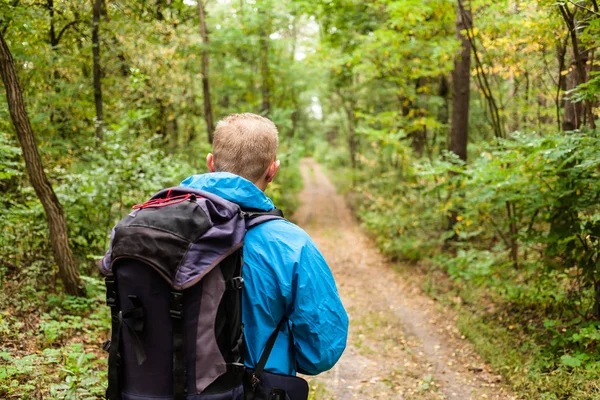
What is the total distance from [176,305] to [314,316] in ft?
1.93

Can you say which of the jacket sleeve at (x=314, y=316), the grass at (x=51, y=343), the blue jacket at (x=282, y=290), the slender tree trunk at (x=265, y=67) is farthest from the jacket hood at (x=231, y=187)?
the slender tree trunk at (x=265, y=67)

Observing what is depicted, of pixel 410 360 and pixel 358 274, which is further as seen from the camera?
pixel 358 274

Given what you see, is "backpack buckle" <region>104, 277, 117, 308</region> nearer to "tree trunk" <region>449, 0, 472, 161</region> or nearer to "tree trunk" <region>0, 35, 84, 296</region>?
"tree trunk" <region>0, 35, 84, 296</region>

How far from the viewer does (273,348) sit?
196cm

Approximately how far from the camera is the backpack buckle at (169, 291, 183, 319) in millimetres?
1641

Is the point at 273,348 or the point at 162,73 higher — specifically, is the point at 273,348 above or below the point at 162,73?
below

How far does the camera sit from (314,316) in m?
1.91

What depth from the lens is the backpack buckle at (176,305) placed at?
5.38 ft

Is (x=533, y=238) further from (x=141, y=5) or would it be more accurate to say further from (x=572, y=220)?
(x=141, y=5)

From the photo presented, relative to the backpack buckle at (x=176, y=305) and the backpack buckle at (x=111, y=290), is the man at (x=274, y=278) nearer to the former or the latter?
the backpack buckle at (x=176, y=305)

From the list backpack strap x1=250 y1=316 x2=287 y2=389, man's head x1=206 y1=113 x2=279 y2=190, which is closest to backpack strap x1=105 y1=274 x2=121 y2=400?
backpack strap x1=250 y1=316 x2=287 y2=389

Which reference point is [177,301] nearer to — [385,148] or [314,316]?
[314,316]

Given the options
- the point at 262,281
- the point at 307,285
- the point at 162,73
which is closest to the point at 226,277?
the point at 262,281

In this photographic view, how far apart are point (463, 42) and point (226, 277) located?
9.73 meters
